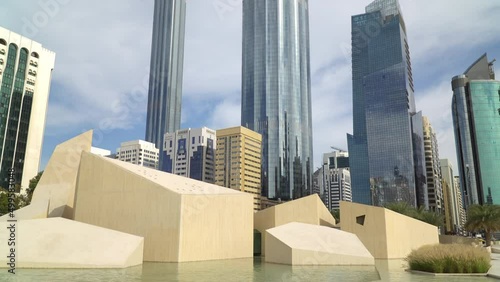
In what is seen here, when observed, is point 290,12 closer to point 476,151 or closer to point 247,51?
point 247,51

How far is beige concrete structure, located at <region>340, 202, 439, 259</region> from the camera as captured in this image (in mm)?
29031

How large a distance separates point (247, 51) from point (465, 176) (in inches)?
3656

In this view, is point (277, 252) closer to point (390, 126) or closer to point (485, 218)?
point (485, 218)

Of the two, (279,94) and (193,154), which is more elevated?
(279,94)

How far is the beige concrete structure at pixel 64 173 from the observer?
2875 centimetres

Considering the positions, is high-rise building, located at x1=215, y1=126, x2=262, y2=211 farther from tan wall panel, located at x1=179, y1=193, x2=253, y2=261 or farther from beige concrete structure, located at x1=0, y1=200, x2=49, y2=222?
beige concrete structure, located at x1=0, y1=200, x2=49, y2=222

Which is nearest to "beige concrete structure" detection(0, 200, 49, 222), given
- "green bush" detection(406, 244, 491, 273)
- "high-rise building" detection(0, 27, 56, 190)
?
"green bush" detection(406, 244, 491, 273)

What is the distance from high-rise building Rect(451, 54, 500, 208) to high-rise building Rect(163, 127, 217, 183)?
85.2 m

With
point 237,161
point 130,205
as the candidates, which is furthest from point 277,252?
point 237,161

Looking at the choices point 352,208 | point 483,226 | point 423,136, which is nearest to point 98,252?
point 352,208

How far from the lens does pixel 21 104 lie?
77938 millimetres

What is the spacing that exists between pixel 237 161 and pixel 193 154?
2059cm

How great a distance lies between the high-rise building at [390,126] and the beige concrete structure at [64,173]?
116 meters

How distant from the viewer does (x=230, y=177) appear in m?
133
